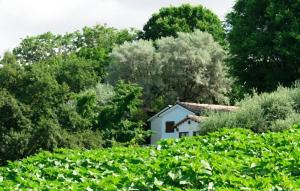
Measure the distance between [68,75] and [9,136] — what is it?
25193 mm

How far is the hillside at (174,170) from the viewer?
31.7ft

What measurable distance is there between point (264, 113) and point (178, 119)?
28524 millimetres

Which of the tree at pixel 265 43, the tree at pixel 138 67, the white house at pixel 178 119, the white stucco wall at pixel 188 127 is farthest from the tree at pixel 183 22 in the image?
the tree at pixel 265 43

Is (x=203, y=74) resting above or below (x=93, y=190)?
above

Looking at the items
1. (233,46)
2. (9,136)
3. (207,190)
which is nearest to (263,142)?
(207,190)

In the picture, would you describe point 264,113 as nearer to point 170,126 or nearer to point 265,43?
point 265,43

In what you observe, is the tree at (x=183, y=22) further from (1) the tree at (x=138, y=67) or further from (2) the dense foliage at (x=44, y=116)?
(2) the dense foliage at (x=44, y=116)

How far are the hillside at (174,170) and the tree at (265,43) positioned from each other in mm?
26866

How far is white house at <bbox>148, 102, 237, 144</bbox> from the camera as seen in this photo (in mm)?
55625

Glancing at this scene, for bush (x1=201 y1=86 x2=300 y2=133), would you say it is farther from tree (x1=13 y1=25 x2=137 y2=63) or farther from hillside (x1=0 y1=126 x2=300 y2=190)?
tree (x1=13 y1=25 x2=137 y2=63)

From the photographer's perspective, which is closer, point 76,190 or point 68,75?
point 76,190

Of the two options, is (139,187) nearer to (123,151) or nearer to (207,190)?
(207,190)

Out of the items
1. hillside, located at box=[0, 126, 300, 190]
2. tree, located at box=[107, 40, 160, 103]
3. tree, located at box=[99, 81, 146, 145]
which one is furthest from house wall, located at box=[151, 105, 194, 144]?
hillside, located at box=[0, 126, 300, 190]

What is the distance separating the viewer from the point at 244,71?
152 feet
